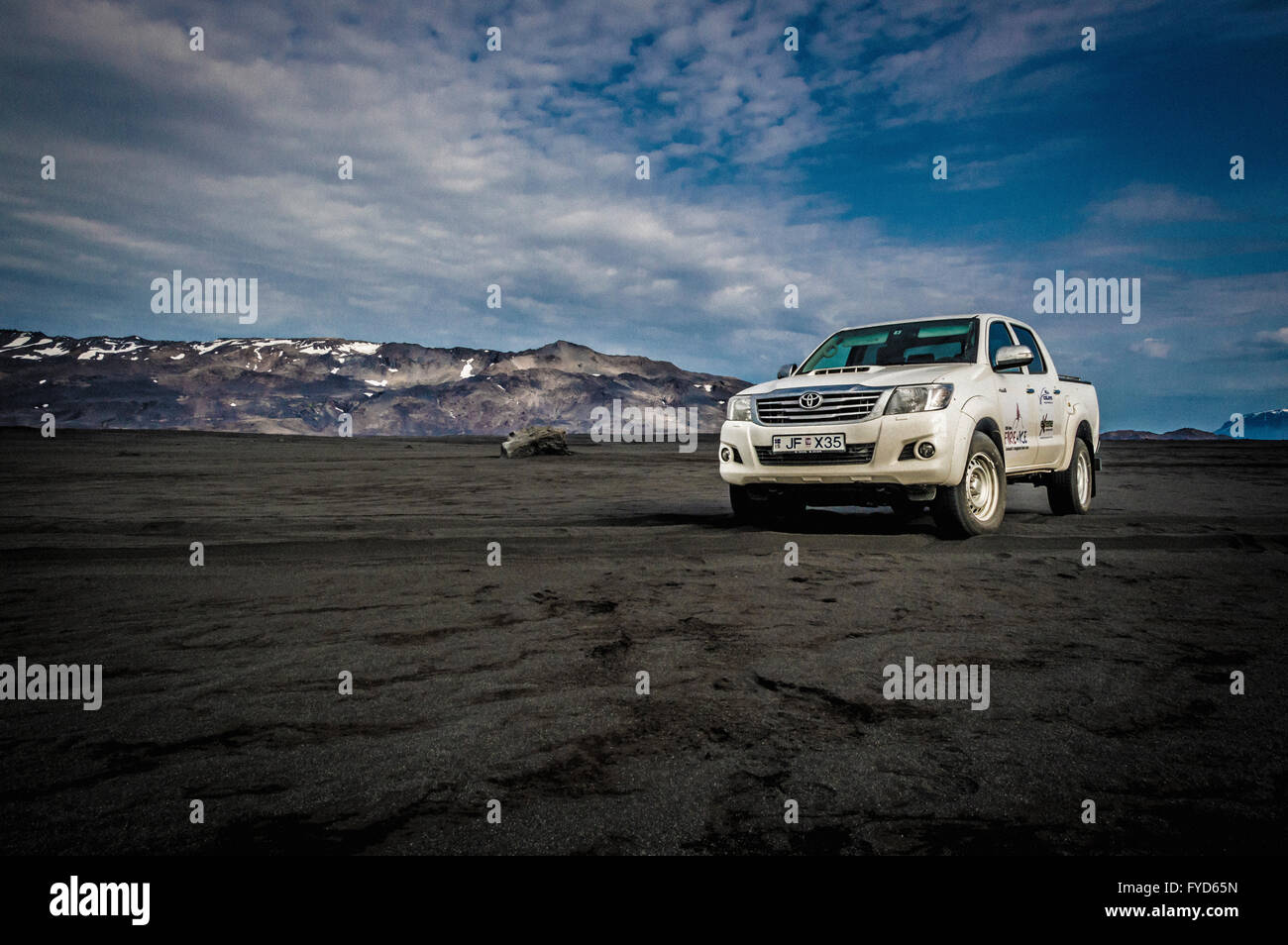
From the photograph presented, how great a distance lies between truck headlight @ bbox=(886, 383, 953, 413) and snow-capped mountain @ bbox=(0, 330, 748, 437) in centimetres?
11641

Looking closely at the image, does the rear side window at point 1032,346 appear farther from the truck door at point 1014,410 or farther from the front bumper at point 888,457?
the front bumper at point 888,457

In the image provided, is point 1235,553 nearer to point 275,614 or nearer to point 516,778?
point 516,778

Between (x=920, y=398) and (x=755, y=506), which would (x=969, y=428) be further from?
(x=755, y=506)

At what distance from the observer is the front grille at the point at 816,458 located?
241 inches

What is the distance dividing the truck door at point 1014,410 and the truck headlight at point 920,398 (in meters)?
1.04

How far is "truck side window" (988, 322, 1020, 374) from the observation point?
7.23m

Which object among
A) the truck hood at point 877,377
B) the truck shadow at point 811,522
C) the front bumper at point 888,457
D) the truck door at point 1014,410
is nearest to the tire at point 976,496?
the front bumper at point 888,457

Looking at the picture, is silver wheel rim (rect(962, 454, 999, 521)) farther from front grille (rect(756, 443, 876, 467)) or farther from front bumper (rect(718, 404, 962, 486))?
front grille (rect(756, 443, 876, 467))

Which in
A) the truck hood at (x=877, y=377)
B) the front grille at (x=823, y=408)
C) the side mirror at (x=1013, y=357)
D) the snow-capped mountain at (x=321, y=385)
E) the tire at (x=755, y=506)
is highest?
the snow-capped mountain at (x=321, y=385)

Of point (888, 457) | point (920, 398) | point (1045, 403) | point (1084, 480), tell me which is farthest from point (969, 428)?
point (1084, 480)

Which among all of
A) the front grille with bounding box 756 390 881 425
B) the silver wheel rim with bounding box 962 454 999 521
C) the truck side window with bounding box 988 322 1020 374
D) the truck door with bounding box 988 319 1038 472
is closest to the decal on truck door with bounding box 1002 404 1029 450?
the truck door with bounding box 988 319 1038 472
